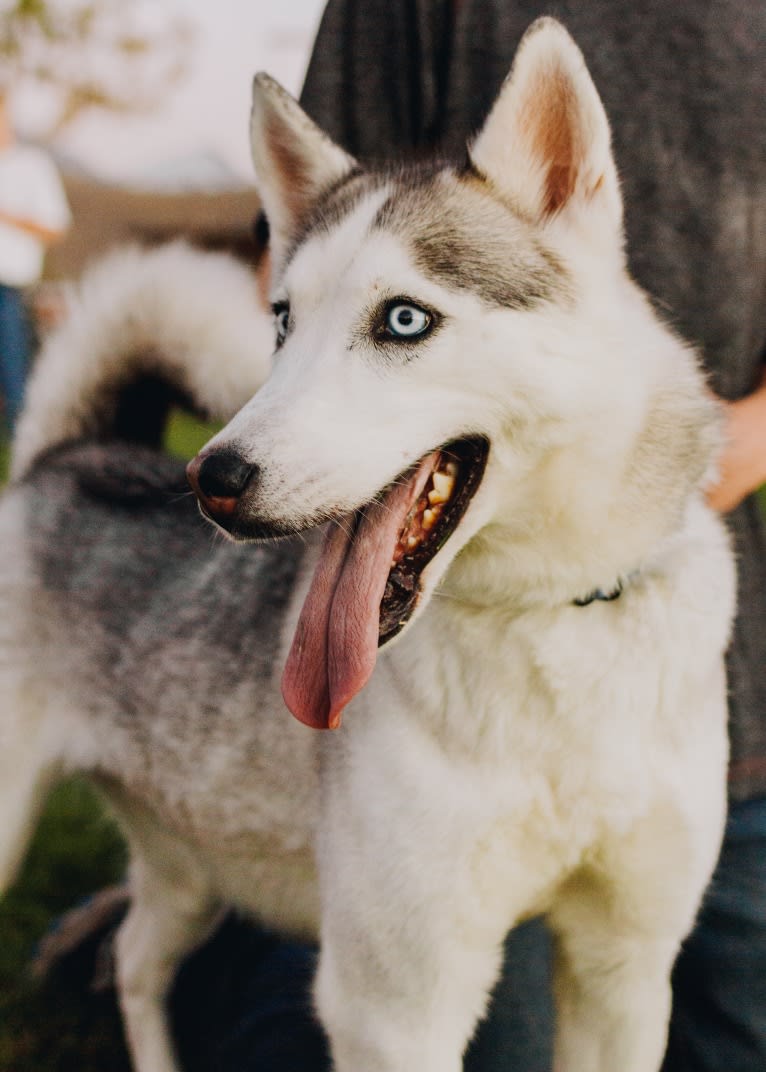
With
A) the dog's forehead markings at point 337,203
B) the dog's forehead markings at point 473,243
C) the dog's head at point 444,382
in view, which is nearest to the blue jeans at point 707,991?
the dog's head at point 444,382

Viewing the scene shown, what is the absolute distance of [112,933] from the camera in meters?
3.14

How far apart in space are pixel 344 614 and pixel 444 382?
35 centimetres

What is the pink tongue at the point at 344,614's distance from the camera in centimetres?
148

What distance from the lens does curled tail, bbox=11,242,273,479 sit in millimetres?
2449

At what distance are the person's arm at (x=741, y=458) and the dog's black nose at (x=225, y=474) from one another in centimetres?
99

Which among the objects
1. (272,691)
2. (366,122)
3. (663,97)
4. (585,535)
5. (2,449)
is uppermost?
(663,97)

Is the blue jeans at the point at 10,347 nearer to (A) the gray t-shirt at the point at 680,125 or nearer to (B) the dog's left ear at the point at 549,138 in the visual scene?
(A) the gray t-shirt at the point at 680,125

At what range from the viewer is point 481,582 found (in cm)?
169

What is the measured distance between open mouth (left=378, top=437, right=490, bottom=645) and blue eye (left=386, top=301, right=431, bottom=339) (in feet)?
0.55

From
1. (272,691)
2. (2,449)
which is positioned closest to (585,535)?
(272,691)

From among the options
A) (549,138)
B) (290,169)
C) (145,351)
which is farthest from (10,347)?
(549,138)

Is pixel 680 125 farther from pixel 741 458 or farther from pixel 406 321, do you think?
pixel 406 321

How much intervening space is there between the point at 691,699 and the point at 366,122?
1.48 m

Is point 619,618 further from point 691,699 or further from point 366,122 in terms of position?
point 366,122
